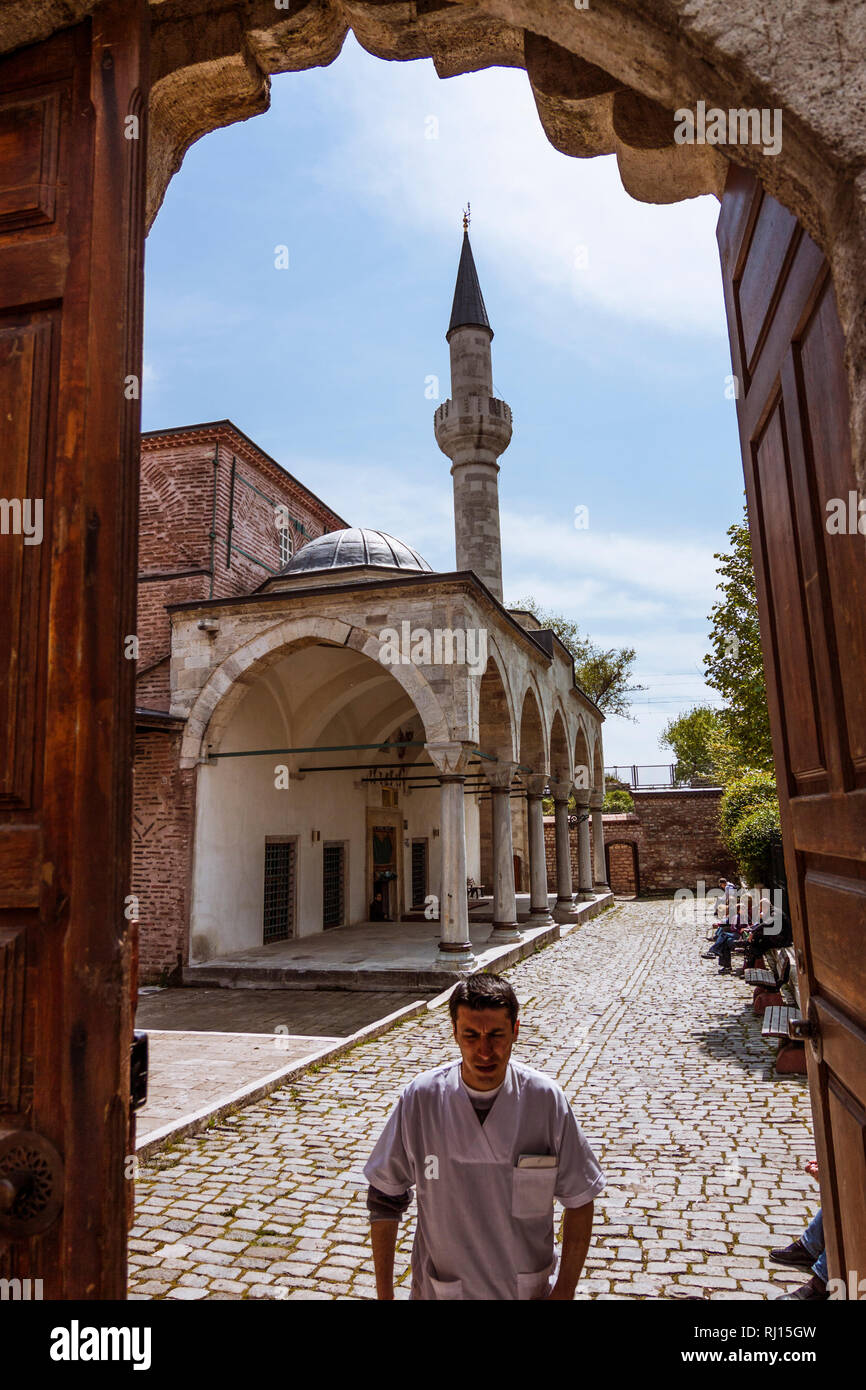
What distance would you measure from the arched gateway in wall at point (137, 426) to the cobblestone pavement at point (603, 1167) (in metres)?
2.13

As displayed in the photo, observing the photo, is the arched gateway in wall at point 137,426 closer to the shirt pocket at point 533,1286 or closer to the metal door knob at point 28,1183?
the metal door knob at point 28,1183

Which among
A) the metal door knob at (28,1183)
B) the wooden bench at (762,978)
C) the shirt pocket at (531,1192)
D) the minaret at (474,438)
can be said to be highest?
the minaret at (474,438)

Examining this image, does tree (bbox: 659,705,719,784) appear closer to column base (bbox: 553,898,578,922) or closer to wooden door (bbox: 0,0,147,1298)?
column base (bbox: 553,898,578,922)

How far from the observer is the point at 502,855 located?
605 inches

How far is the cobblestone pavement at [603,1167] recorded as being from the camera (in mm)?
3996

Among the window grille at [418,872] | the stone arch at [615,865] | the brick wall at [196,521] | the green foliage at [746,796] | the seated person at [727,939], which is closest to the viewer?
the seated person at [727,939]

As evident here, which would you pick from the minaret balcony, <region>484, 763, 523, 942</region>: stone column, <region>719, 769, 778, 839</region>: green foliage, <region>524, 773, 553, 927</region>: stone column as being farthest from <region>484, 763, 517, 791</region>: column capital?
the minaret balcony

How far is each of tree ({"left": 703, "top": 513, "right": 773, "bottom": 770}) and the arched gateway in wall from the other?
34.2ft

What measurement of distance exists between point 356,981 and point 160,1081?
5.09 metres

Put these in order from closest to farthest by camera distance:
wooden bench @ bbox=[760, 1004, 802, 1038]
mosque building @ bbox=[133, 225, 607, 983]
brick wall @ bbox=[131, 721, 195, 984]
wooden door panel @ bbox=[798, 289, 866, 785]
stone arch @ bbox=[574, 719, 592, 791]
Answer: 1. wooden door panel @ bbox=[798, 289, 866, 785]
2. wooden bench @ bbox=[760, 1004, 802, 1038]
3. mosque building @ bbox=[133, 225, 607, 983]
4. brick wall @ bbox=[131, 721, 195, 984]
5. stone arch @ bbox=[574, 719, 592, 791]

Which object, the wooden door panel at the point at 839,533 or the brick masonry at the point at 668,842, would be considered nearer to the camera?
the wooden door panel at the point at 839,533

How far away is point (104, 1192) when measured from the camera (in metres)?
1.76

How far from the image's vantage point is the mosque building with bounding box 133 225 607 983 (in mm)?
12930

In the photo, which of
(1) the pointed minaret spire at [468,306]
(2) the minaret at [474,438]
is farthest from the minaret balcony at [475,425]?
(1) the pointed minaret spire at [468,306]
